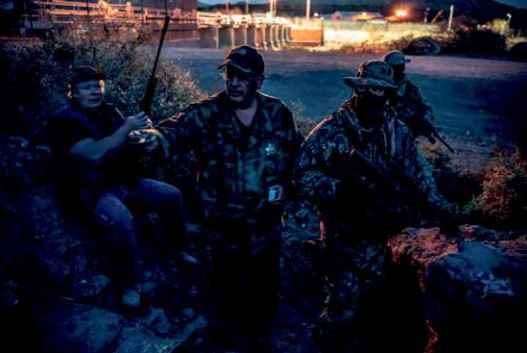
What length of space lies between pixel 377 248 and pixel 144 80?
19.7ft

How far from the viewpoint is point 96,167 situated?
3.49 meters

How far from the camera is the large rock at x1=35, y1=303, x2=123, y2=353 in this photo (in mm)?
2557

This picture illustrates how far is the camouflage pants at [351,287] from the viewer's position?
3129mm

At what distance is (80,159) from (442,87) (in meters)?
16.0

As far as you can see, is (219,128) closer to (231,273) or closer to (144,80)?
(231,273)

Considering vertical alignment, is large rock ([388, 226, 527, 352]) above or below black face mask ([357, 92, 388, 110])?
below

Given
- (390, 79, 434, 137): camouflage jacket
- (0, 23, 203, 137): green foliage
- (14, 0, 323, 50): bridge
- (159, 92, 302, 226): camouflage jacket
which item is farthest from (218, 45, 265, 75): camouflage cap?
(14, 0, 323, 50): bridge

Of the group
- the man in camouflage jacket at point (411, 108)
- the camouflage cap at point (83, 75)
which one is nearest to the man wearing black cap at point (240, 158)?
the camouflage cap at point (83, 75)

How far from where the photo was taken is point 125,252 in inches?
135

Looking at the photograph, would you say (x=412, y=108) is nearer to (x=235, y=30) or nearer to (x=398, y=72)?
(x=398, y=72)

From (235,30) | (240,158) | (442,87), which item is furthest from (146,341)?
(235,30)

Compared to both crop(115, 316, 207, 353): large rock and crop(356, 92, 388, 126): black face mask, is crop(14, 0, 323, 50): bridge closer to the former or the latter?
crop(356, 92, 388, 126): black face mask

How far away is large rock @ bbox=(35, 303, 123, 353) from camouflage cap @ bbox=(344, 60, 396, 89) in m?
2.48

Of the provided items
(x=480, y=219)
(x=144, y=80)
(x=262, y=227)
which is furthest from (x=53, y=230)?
(x=480, y=219)
